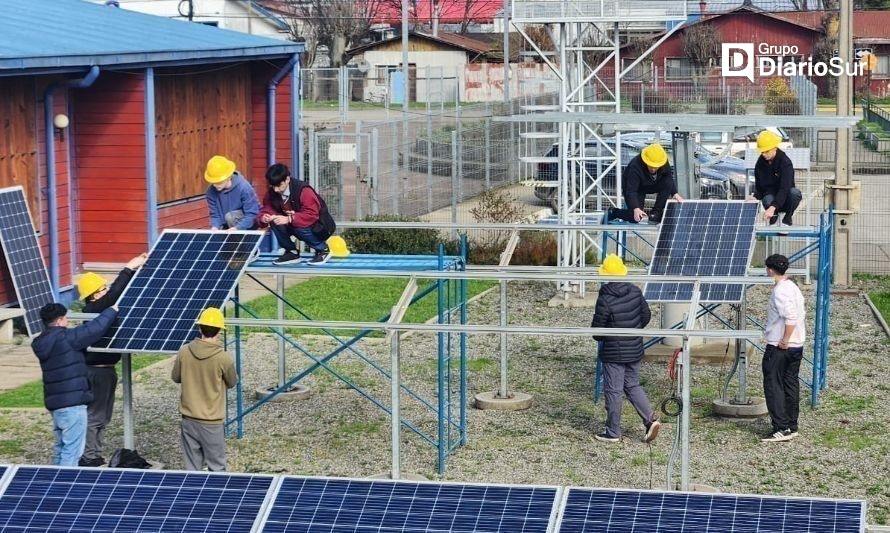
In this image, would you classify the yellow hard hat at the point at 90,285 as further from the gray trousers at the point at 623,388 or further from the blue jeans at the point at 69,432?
the gray trousers at the point at 623,388

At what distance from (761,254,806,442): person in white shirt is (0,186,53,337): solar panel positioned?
7927mm

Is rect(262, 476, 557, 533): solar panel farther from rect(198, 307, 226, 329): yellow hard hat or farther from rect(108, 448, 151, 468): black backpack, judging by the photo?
rect(108, 448, 151, 468): black backpack

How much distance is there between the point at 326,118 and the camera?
147ft

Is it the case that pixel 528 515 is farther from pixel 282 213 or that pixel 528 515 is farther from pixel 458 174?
pixel 458 174

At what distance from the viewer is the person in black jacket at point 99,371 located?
11.6 m

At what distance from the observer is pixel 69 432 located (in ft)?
36.0

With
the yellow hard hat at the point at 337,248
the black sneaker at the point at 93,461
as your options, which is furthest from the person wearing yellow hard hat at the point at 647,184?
the black sneaker at the point at 93,461

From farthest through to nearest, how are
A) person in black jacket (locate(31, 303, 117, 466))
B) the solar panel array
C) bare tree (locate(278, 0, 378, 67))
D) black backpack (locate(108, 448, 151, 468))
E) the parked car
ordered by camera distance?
1. bare tree (locate(278, 0, 378, 67))
2. the parked car
3. black backpack (locate(108, 448, 151, 468))
4. person in black jacket (locate(31, 303, 117, 466))
5. the solar panel array

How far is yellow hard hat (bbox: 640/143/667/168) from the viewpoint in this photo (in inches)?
607

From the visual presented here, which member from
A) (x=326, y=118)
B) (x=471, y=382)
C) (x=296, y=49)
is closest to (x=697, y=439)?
(x=471, y=382)

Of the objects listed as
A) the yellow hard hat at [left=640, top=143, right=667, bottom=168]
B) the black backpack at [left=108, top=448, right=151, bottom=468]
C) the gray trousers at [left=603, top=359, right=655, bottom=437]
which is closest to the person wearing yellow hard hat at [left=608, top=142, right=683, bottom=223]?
the yellow hard hat at [left=640, top=143, right=667, bottom=168]

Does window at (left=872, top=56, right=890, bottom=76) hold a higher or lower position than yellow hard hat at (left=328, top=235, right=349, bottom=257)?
higher

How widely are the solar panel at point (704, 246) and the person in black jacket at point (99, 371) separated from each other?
4.81 metres

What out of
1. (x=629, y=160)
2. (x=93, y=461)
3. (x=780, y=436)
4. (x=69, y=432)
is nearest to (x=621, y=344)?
(x=780, y=436)
